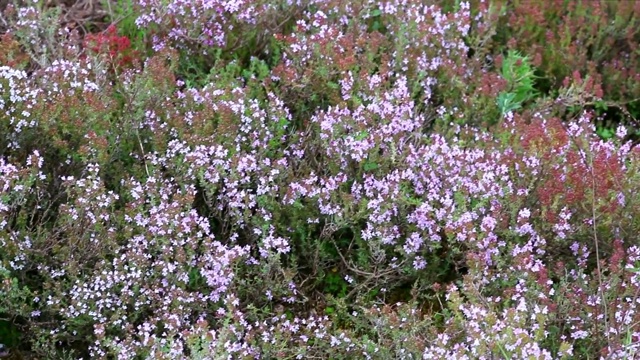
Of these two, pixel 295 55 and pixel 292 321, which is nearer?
pixel 292 321

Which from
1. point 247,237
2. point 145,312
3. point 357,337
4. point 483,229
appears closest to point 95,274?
point 145,312

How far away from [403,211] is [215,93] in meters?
0.97

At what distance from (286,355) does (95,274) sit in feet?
2.42

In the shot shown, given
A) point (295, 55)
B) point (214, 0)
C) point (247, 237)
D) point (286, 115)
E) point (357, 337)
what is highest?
point (214, 0)

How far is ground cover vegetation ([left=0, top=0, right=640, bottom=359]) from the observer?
3227 mm

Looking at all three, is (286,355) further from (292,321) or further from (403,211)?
(403,211)

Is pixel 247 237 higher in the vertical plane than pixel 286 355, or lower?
higher

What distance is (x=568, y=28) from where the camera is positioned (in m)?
5.09

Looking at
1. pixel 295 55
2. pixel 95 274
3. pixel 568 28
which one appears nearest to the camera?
pixel 95 274

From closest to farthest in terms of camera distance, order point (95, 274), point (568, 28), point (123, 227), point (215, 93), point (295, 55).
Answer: point (95, 274), point (123, 227), point (215, 93), point (295, 55), point (568, 28)

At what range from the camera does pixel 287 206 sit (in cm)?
360

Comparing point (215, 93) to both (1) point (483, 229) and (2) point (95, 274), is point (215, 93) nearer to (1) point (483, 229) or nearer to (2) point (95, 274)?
(2) point (95, 274)

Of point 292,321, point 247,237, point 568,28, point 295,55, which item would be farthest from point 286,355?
point 568,28

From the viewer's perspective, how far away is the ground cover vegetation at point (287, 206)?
3.23 metres
